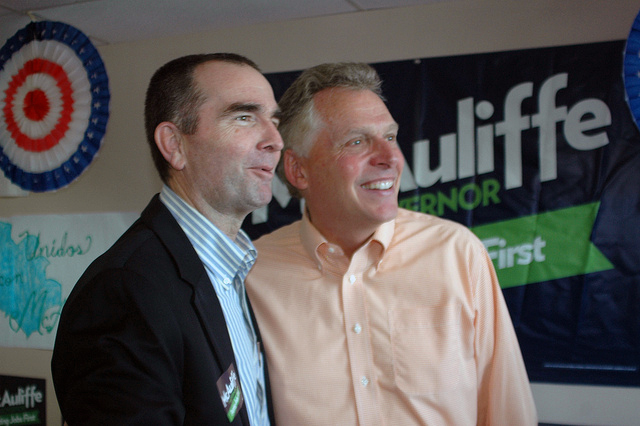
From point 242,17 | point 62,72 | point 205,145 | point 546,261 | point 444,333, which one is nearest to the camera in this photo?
point 205,145

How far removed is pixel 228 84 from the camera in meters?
1.14

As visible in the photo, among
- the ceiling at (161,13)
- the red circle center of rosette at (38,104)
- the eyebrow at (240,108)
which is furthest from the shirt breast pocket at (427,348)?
the red circle center of rosette at (38,104)

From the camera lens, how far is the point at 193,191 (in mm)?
1124

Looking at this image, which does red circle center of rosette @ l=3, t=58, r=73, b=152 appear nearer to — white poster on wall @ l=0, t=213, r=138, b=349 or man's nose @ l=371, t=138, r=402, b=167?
white poster on wall @ l=0, t=213, r=138, b=349

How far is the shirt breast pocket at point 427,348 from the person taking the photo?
1.33 m

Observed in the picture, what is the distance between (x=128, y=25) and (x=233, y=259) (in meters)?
1.70

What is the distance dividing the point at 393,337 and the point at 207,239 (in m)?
0.58

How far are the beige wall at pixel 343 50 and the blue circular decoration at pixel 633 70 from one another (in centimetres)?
17

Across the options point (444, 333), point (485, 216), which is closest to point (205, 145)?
point (444, 333)

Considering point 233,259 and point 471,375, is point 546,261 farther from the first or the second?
point 233,259

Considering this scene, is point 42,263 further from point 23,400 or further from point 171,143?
point 171,143

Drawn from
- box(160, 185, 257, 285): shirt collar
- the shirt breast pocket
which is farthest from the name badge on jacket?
the shirt breast pocket

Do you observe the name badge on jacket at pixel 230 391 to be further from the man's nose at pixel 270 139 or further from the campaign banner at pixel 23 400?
the campaign banner at pixel 23 400

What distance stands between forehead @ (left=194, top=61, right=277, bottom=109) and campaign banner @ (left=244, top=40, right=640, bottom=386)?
3.71ft
